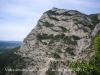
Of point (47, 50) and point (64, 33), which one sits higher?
point (64, 33)

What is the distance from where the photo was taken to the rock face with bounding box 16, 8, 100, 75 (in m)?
85.1

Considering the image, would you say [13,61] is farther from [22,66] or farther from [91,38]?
[91,38]

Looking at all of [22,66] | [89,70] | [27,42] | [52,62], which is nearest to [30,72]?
[22,66]

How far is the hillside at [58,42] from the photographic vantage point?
84.8 meters

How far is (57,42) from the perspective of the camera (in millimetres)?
106188

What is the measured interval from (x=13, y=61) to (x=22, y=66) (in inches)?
500

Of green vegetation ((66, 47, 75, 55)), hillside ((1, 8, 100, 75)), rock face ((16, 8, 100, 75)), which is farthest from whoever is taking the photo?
green vegetation ((66, 47, 75, 55))

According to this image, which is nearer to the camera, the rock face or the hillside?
the hillside

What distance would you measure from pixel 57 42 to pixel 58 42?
2.56ft

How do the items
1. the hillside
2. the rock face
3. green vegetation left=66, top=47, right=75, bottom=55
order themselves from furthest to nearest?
green vegetation left=66, top=47, right=75, bottom=55 < the rock face < the hillside

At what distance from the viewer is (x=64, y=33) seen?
112 meters

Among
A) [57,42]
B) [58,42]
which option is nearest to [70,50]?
[58,42]

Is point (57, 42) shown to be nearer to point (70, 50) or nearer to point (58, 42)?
point (58, 42)

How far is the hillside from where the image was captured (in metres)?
84.8
